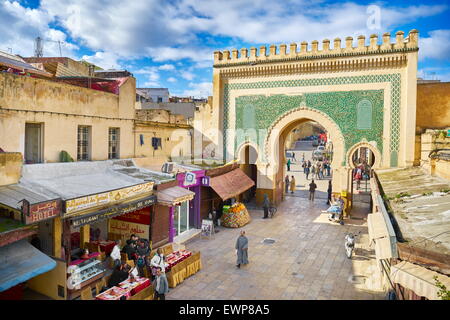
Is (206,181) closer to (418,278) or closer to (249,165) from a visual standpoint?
(249,165)

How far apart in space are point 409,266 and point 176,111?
25.8 m

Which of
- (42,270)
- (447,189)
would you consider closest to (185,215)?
(42,270)

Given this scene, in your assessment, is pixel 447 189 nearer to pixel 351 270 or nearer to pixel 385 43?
pixel 351 270

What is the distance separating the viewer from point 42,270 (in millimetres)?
6582

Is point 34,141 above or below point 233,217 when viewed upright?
above

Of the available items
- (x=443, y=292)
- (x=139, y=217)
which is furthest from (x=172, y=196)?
(x=443, y=292)

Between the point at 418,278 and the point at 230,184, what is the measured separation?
1106 cm

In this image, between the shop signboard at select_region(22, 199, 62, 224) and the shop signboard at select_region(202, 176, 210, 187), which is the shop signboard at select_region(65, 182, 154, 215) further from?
the shop signboard at select_region(202, 176, 210, 187)

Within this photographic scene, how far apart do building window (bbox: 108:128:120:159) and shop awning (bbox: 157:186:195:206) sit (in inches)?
114

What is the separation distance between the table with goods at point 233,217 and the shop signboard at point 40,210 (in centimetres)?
821

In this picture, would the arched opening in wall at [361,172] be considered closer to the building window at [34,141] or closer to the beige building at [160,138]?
the beige building at [160,138]

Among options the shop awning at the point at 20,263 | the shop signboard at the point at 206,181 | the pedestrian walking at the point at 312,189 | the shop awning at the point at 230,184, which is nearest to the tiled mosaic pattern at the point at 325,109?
the shop awning at the point at 230,184

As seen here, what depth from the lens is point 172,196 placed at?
11.1 metres

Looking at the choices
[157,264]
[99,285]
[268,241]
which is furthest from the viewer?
[268,241]
